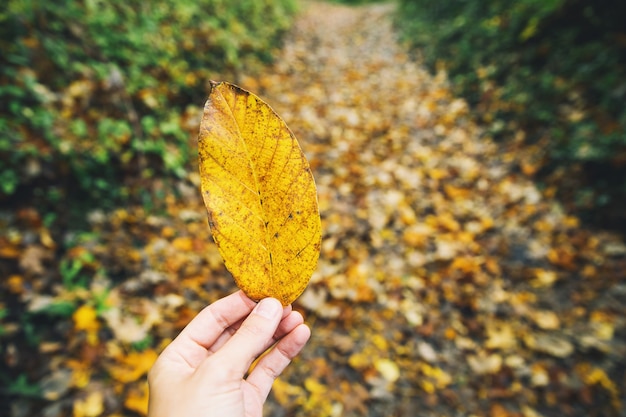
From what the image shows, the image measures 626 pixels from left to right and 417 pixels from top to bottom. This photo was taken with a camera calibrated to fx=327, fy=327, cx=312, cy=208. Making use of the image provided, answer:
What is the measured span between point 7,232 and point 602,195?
175 inches

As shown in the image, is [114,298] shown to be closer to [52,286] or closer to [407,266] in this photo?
[52,286]

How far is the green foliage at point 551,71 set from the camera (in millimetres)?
3062

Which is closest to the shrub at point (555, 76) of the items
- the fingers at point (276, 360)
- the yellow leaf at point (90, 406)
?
the fingers at point (276, 360)

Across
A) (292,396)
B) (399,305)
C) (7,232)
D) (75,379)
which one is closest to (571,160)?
(399,305)

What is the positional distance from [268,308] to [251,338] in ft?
0.38

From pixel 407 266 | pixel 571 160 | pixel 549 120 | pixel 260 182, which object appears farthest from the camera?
pixel 549 120

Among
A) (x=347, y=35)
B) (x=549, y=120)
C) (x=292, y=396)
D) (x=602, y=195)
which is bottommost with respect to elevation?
(x=292, y=396)

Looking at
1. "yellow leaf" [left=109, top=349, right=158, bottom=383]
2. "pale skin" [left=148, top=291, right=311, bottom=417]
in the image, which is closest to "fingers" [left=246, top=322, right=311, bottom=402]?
"pale skin" [left=148, top=291, right=311, bottom=417]

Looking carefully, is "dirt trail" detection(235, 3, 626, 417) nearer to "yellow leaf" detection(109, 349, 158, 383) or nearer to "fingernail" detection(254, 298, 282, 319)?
"yellow leaf" detection(109, 349, 158, 383)

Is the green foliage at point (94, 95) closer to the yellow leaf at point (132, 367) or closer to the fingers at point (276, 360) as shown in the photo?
the yellow leaf at point (132, 367)

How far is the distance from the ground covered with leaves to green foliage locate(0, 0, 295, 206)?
0.25 meters

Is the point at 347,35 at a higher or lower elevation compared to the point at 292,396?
higher

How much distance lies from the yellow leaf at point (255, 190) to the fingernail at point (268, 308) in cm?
9

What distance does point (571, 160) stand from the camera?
3.09 m
